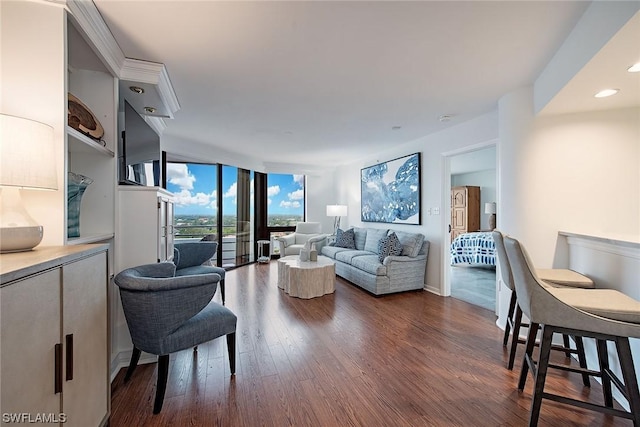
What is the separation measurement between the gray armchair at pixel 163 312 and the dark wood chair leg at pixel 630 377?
2254mm

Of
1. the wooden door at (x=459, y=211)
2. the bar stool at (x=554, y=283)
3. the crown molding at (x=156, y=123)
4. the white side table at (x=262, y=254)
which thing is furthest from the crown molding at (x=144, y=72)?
the wooden door at (x=459, y=211)

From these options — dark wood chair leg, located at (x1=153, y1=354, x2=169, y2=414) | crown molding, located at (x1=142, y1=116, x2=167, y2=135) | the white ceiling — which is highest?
the white ceiling

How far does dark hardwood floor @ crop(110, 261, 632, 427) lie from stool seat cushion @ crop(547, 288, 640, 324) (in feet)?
2.42

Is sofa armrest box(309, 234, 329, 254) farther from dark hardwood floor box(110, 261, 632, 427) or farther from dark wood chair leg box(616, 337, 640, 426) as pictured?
dark wood chair leg box(616, 337, 640, 426)

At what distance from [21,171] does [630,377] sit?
2926mm

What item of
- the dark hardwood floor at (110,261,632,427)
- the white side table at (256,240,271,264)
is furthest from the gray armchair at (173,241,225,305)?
the white side table at (256,240,271,264)

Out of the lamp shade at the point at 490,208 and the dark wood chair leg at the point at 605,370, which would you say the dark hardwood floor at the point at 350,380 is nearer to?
the dark wood chair leg at the point at 605,370

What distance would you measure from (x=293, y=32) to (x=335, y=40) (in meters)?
0.29

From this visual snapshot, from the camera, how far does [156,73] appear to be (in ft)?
7.36

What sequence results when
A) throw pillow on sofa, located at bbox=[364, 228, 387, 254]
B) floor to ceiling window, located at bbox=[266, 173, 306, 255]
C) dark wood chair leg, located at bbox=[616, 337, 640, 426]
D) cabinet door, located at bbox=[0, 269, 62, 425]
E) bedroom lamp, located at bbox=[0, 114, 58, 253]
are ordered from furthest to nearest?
1. floor to ceiling window, located at bbox=[266, 173, 306, 255]
2. throw pillow on sofa, located at bbox=[364, 228, 387, 254]
3. dark wood chair leg, located at bbox=[616, 337, 640, 426]
4. bedroom lamp, located at bbox=[0, 114, 58, 253]
5. cabinet door, located at bbox=[0, 269, 62, 425]

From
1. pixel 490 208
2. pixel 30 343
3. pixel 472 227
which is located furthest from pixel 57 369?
pixel 472 227

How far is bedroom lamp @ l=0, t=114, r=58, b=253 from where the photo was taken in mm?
1113

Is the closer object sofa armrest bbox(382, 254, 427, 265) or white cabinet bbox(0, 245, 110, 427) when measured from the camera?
white cabinet bbox(0, 245, 110, 427)

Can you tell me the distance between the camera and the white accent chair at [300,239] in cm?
593
